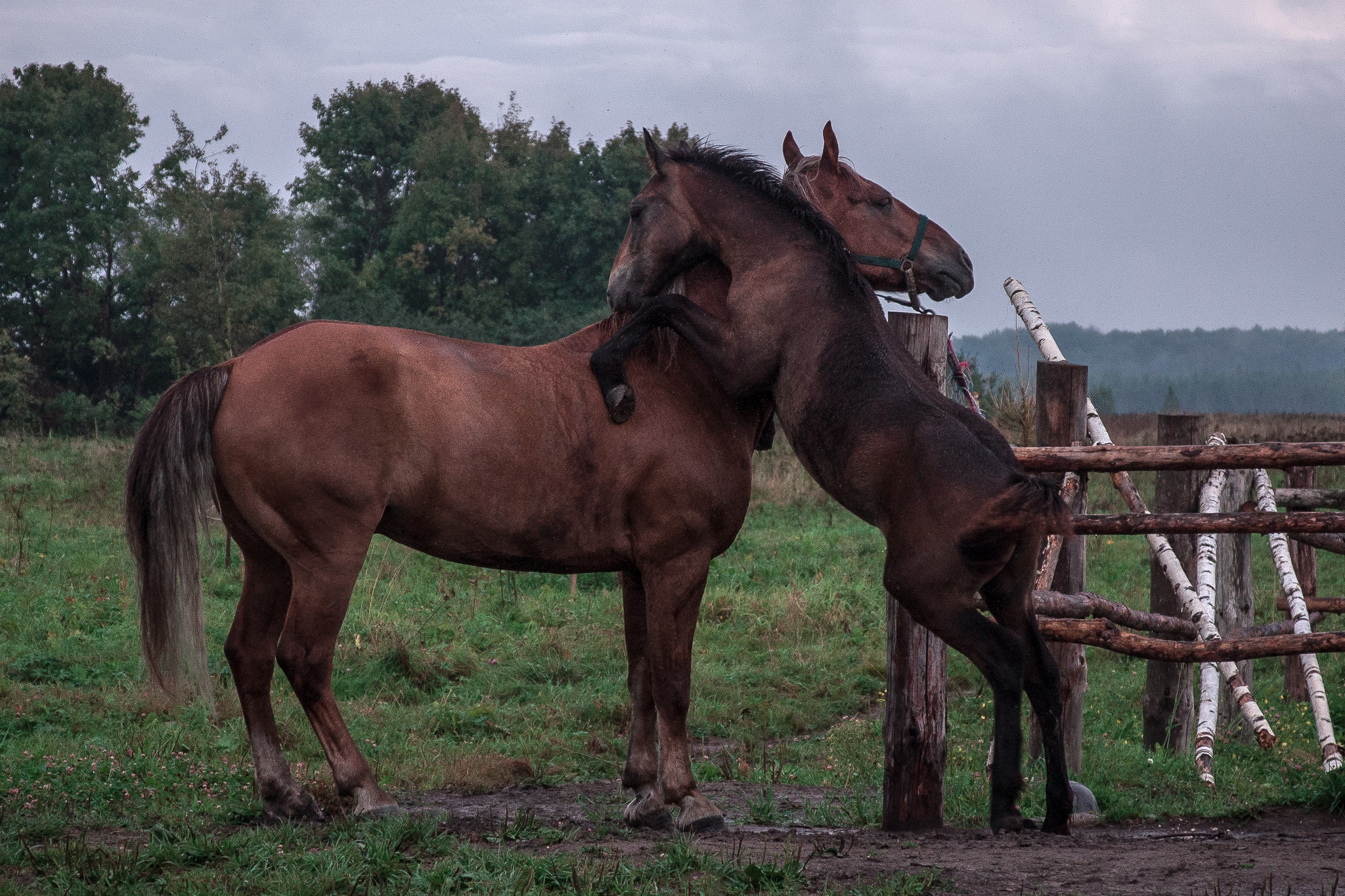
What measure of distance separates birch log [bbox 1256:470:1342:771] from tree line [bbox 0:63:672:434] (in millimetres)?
19704

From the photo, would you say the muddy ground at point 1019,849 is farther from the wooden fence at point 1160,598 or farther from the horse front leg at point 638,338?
the horse front leg at point 638,338

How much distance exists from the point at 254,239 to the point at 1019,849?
28.7 m

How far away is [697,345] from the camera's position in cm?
440

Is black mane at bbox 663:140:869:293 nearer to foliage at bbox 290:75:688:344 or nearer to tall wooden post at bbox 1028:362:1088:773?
tall wooden post at bbox 1028:362:1088:773

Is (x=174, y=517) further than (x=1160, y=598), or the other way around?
(x=1160, y=598)

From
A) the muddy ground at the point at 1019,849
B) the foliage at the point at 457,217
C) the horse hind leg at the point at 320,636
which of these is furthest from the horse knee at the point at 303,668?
the foliage at the point at 457,217

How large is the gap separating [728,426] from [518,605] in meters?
4.87

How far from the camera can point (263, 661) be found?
179 inches

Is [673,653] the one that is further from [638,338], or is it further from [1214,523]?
[1214,523]

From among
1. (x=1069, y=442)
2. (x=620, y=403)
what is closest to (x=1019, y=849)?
(x=620, y=403)

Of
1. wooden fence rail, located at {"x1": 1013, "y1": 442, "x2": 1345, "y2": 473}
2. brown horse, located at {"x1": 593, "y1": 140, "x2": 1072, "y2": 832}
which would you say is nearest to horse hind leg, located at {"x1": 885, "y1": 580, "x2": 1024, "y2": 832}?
brown horse, located at {"x1": 593, "y1": 140, "x2": 1072, "y2": 832}

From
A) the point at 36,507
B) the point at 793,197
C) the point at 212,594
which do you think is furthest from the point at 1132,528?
the point at 36,507

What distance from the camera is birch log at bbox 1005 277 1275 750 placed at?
18.7ft

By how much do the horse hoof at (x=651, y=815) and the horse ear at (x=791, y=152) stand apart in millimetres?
2890
